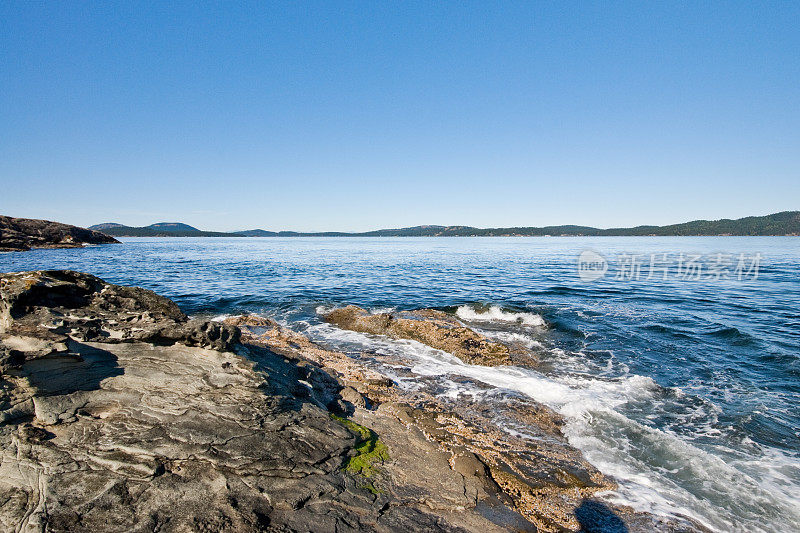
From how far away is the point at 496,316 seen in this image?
1903 cm

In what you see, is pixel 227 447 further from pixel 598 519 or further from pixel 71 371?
pixel 598 519

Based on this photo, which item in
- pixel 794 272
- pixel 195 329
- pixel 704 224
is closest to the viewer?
pixel 195 329

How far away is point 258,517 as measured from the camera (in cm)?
430

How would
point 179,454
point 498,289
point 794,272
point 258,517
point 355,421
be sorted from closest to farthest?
point 258,517 → point 179,454 → point 355,421 → point 498,289 → point 794,272

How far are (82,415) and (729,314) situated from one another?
26581mm

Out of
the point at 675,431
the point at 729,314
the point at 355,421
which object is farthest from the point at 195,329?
the point at 729,314

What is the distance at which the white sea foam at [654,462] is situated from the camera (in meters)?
5.89

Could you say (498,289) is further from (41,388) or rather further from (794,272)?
(794,272)

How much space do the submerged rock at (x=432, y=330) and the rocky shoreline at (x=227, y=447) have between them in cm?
383

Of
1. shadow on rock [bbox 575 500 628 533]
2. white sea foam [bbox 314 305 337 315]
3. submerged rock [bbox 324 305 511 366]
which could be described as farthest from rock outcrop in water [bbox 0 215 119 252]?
shadow on rock [bbox 575 500 628 533]

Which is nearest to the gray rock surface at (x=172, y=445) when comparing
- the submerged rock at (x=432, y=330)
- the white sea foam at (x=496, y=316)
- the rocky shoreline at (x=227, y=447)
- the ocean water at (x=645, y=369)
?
the rocky shoreline at (x=227, y=447)

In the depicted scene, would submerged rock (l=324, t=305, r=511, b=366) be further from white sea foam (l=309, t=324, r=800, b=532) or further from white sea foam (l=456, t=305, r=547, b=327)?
white sea foam (l=309, t=324, r=800, b=532)

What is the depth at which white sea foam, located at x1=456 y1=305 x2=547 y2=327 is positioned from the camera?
18.0 metres

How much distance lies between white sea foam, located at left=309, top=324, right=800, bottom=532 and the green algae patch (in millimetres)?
3568
